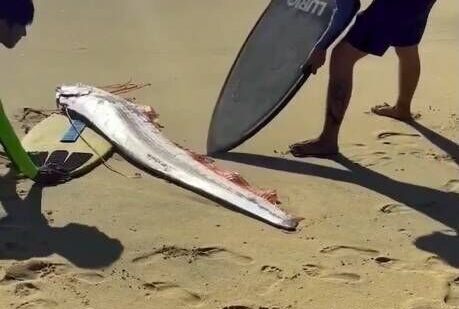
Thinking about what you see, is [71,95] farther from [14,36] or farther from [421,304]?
[421,304]

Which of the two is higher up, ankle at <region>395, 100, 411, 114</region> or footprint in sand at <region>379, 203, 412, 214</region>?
ankle at <region>395, 100, 411, 114</region>

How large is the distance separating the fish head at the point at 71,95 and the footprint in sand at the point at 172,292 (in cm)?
183

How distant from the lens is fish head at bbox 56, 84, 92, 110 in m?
5.21

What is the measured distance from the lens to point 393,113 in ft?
17.8

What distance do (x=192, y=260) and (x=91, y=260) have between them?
41cm

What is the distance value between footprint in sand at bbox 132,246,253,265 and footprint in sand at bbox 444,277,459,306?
0.80 meters

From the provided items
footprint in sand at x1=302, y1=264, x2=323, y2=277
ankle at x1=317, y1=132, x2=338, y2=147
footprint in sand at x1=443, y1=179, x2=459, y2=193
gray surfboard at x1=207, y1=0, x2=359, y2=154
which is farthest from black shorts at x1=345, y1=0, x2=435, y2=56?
footprint in sand at x1=302, y1=264, x2=323, y2=277

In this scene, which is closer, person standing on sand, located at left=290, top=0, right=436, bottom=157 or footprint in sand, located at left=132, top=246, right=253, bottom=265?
footprint in sand, located at left=132, top=246, right=253, bottom=265

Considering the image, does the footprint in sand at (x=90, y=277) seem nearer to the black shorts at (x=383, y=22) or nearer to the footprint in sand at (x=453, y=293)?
the footprint in sand at (x=453, y=293)

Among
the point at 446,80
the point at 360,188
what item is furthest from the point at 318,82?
the point at 360,188

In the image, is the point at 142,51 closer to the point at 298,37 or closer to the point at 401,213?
the point at 298,37

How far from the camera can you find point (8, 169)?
4664mm

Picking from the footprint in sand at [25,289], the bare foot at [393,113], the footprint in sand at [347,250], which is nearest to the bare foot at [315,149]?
the bare foot at [393,113]

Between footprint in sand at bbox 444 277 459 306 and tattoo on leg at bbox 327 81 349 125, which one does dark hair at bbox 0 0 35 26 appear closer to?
tattoo on leg at bbox 327 81 349 125
